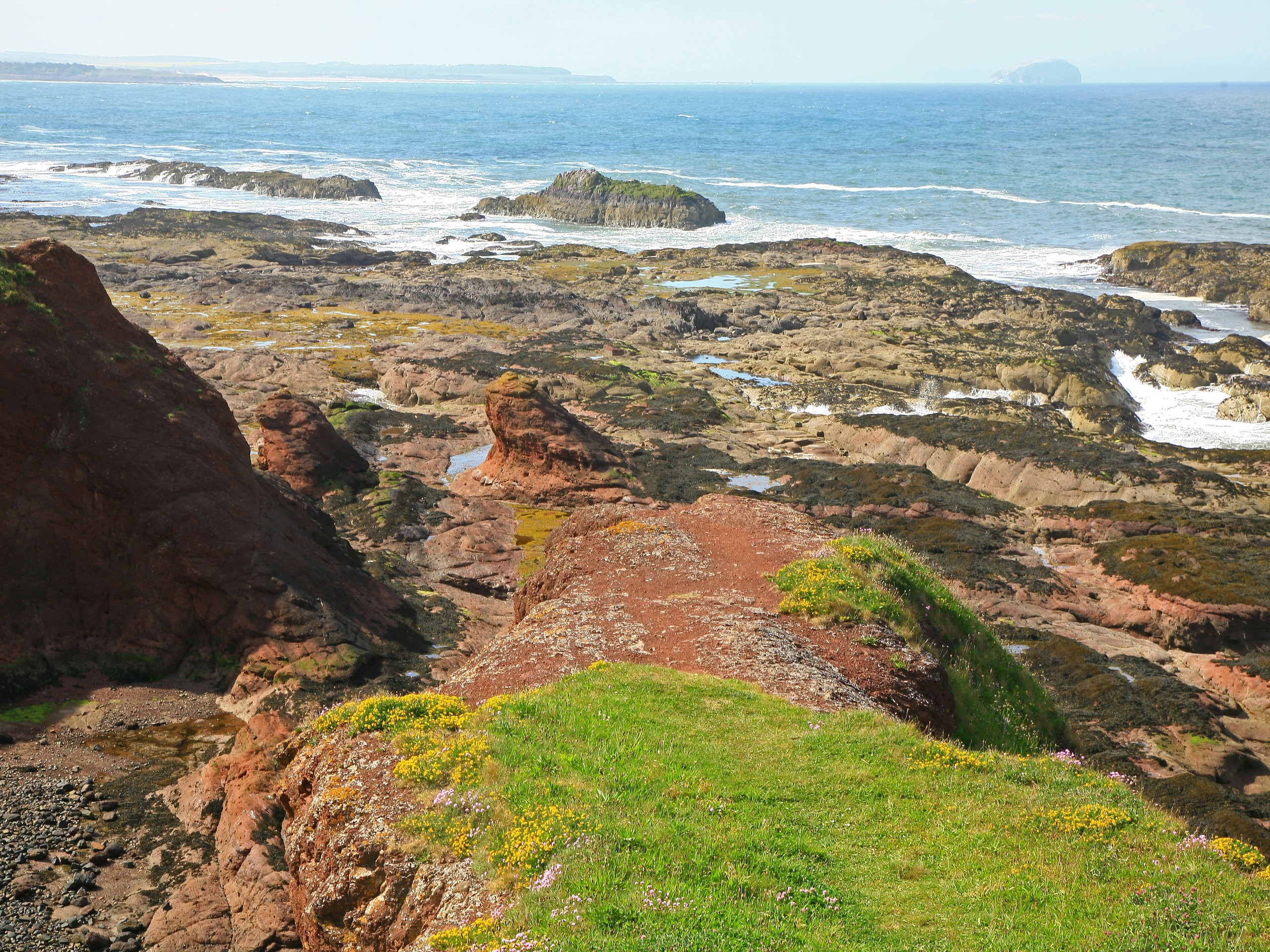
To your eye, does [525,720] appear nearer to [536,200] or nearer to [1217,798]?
[1217,798]

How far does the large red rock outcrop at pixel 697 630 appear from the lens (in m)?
13.4

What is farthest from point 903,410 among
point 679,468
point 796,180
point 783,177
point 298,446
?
point 783,177

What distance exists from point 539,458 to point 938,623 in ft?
55.7

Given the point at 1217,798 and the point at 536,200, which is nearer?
the point at 1217,798

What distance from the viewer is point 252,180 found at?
107812 millimetres

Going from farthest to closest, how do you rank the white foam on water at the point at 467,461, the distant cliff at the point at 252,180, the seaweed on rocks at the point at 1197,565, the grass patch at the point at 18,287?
the distant cliff at the point at 252,180, the white foam on water at the point at 467,461, the seaweed on rocks at the point at 1197,565, the grass patch at the point at 18,287

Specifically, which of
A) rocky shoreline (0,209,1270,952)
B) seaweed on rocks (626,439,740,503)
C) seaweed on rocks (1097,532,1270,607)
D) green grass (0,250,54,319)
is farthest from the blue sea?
green grass (0,250,54,319)

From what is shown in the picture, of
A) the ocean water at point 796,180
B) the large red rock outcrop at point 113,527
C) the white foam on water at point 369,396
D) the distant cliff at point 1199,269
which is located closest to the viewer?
the large red rock outcrop at point 113,527

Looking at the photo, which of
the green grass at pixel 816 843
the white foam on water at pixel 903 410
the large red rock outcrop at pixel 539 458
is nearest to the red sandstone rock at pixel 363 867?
the green grass at pixel 816 843

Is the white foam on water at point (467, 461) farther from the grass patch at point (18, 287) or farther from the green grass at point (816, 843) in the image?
the green grass at point (816, 843)

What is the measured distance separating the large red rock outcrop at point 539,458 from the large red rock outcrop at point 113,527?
11697 millimetres

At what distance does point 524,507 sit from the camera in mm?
30391

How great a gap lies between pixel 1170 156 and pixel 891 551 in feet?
486

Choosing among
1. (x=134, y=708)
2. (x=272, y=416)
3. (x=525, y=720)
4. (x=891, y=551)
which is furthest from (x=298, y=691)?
(x=272, y=416)
